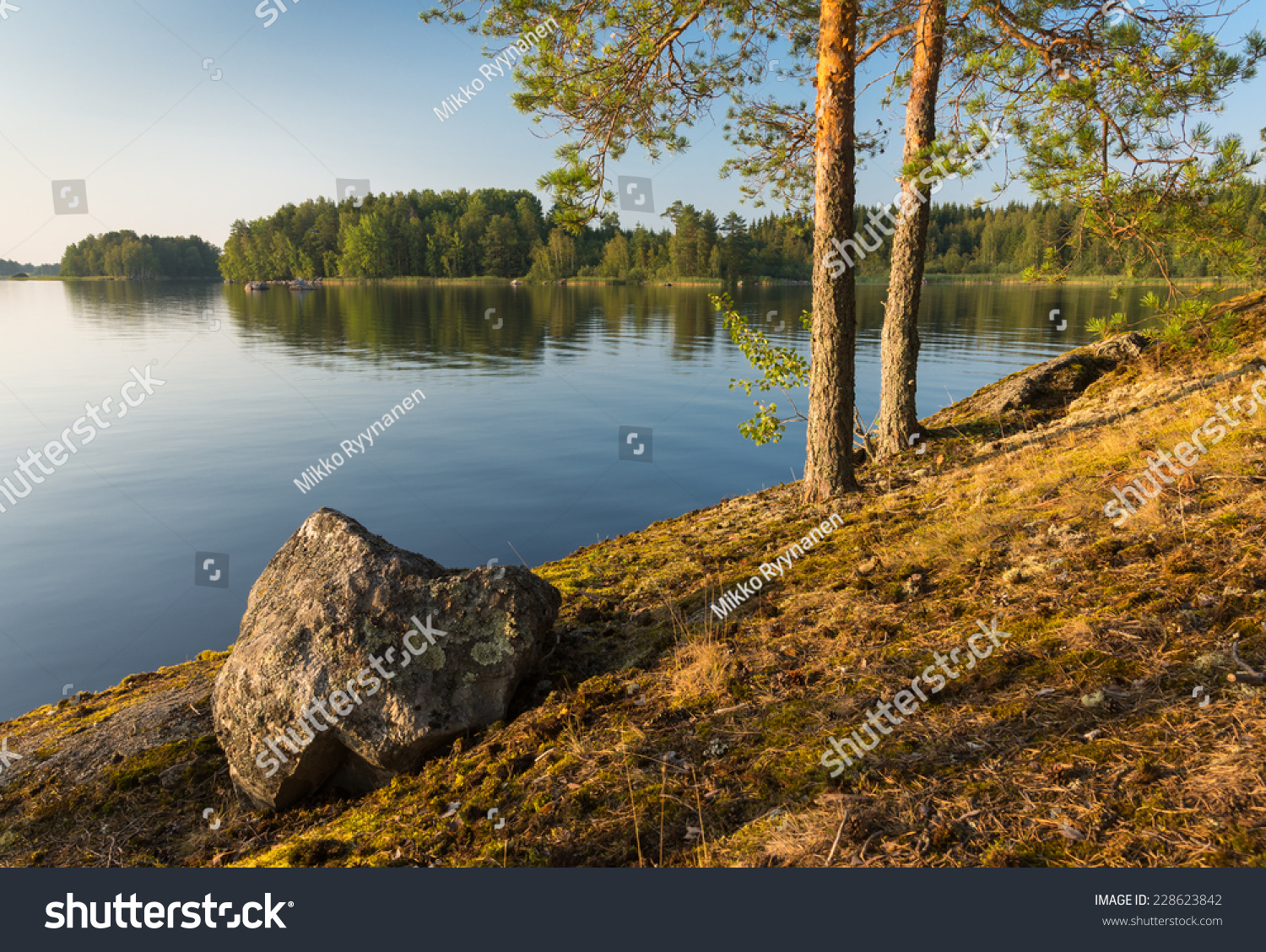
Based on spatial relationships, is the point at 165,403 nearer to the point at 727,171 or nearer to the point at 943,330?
the point at 727,171

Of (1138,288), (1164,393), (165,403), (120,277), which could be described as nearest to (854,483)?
(1164,393)

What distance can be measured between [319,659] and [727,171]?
973 cm

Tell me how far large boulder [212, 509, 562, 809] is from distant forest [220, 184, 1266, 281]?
12525cm

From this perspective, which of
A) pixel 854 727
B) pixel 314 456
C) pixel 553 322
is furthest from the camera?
pixel 553 322

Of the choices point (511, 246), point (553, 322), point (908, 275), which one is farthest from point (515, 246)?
point (908, 275)

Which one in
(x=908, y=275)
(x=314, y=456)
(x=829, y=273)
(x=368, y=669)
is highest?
(x=908, y=275)

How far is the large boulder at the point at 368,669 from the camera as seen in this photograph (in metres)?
4.54

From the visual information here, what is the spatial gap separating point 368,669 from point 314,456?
14221mm

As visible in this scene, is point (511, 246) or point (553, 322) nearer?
point (553, 322)

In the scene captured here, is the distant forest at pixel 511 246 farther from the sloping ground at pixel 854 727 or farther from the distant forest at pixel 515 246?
the sloping ground at pixel 854 727

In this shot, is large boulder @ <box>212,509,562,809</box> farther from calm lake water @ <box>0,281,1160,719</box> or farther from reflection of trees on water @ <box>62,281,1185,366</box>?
reflection of trees on water @ <box>62,281,1185,366</box>

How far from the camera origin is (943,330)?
42.6 m

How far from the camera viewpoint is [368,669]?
4.61 m

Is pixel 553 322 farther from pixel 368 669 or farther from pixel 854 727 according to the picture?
pixel 854 727
